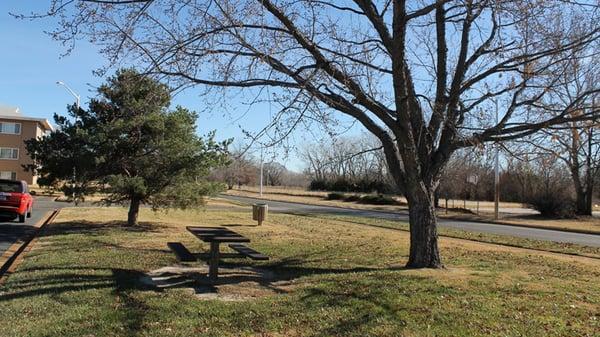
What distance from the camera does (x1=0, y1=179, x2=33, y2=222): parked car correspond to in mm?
20438

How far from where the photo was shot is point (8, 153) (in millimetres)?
63656

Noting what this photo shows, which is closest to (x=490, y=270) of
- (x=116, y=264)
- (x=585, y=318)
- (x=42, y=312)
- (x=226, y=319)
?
(x=585, y=318)

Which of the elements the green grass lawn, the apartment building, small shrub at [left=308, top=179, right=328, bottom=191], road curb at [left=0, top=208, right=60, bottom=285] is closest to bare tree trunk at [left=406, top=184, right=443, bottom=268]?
the green grass lawn

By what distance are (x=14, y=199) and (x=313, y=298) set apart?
16.4 meters

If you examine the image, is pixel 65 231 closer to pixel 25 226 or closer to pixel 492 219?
pixel 25 226

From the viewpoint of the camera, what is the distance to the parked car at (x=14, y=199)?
20.4m

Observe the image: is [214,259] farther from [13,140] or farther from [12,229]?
[13,140]

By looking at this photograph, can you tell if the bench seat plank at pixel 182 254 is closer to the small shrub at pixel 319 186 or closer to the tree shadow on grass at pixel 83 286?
the tree shadow on grass at pixel 83 286

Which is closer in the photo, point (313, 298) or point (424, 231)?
point (313, 298)

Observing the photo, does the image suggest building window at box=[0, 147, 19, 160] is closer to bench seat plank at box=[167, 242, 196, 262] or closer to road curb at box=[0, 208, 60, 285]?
road curb at box=[0, 208, 60, 285]

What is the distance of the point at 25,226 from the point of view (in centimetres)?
1936

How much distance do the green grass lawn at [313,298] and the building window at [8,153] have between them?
5710cm

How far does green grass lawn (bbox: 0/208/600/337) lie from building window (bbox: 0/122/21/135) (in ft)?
188

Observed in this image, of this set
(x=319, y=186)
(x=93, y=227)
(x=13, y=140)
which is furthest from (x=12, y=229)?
(x=319, y=186)
